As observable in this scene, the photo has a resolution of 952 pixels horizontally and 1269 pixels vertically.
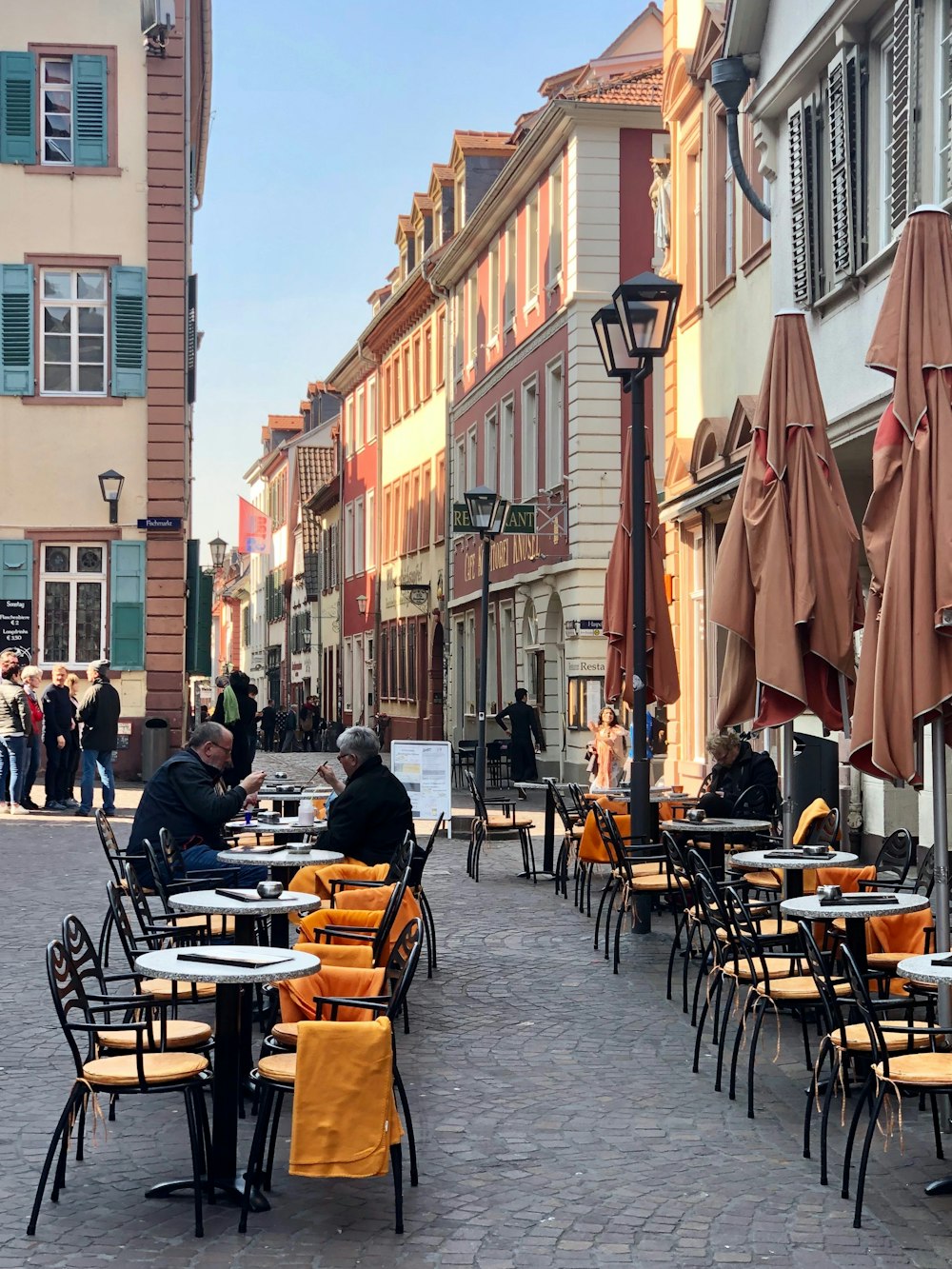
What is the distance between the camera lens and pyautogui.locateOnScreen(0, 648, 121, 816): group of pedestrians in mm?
21859

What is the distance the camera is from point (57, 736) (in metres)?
22.6

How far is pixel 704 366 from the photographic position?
72.8ft

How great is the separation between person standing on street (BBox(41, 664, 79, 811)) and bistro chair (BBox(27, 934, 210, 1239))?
53.6ft

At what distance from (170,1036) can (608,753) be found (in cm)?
1398

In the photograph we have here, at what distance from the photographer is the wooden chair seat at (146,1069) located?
6.06 m

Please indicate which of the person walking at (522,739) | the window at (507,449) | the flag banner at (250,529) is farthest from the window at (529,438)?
the flag banner at (250,529)

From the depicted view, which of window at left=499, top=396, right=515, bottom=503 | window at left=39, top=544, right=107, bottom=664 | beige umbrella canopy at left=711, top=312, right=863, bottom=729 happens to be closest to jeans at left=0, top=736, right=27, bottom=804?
window at left=39, top=544, right=107, bottom=664

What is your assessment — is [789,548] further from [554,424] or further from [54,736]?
[554,424]

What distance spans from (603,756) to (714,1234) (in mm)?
14480

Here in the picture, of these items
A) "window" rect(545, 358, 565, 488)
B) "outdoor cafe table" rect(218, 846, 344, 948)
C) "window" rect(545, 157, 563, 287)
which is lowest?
"outdoor cafe table" rect(218, 846, 344, 948)

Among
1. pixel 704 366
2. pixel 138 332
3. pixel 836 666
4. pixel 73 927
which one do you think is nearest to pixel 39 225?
pixel 138 332

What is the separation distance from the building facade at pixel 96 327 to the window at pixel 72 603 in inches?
0.8

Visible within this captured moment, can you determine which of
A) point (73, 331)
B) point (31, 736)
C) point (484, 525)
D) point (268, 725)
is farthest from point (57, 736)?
point (268, 725)

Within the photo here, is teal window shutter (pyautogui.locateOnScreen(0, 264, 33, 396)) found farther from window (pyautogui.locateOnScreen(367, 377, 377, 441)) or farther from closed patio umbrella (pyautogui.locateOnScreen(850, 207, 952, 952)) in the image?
window (pyautogui.locateOnScreen(367, 377, 377, 441))
